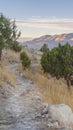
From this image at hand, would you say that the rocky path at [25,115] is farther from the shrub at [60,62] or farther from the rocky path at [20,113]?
the shrub at [60,62]

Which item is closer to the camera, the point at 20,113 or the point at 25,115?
the point at 25,115

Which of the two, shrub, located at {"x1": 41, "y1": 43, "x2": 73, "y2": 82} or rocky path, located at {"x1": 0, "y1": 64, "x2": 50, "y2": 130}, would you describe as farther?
shrub, located at {"x1": 41, "y1": 43, "x2": 73, "y2": 82}

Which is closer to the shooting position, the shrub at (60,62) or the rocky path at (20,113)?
the rocky path at (20,113)

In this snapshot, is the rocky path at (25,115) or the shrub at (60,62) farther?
the shrub at (60,62)

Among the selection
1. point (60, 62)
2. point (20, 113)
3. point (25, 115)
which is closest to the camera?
point (25, 115)

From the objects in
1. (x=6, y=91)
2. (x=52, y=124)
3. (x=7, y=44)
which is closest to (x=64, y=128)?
(x=52, y=124)

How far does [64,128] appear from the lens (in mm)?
7574

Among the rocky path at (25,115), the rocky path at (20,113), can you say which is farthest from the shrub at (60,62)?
the rocky path at (25,115)

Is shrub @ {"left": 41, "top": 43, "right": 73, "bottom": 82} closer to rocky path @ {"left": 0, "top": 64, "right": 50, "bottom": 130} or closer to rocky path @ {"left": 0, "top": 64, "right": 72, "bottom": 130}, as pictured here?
rocky path @ {"left": 0, "top": 64, "right": 50, "bottom": 130}

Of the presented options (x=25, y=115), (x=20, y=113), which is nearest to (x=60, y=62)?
(x=20, y=113)

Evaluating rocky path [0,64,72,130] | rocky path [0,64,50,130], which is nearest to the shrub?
rocky path [0,64,50,130]

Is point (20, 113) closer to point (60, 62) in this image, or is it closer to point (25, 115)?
point (25, 115)

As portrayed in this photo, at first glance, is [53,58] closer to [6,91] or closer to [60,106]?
[6,91]

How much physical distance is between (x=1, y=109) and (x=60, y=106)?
2.18 metres
